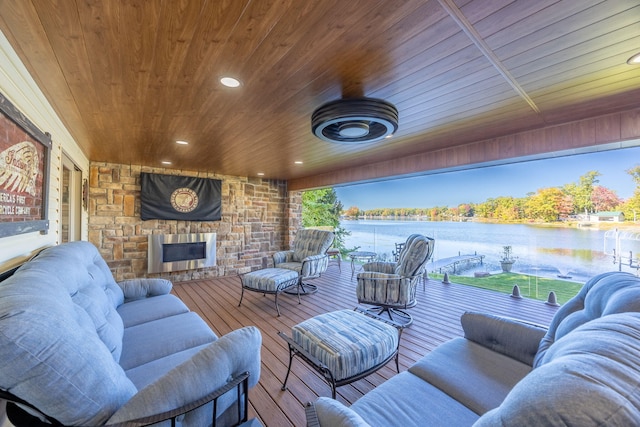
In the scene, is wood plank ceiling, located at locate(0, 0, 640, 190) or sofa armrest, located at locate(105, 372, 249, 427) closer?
sofa armrest, located at locate(105, 372, 249, 427)

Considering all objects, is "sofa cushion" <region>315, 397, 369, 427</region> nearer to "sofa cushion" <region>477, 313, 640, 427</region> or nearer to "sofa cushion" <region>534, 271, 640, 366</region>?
"sofa cushion" <region>477, 313, 640, 427</region>

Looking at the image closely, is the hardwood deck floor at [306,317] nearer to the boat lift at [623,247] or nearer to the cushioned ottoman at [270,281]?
the cushioned ottoman at [270,281]

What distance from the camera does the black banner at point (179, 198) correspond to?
4879mm

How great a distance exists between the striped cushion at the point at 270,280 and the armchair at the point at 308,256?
0.28 meters

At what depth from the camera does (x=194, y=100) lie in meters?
2.09

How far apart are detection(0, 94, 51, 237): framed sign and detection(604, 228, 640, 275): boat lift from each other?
6.12 metres

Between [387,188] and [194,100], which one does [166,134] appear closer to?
[194,100]

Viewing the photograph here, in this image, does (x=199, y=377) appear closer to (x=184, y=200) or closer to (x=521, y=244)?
(x=184, y=200)

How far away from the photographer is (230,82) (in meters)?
1.80

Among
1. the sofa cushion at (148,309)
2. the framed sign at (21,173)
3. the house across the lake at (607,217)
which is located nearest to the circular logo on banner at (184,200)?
the sofa cushion at (148,309)

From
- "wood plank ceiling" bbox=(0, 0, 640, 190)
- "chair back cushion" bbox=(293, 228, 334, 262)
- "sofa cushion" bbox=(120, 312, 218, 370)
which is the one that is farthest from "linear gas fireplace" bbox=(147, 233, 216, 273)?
"sofa cushion" bbox=(120, 312, 218, 370)

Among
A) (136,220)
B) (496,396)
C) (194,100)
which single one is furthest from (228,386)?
(136,220)

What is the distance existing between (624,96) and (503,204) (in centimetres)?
338

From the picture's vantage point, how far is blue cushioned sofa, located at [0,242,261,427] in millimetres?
723
